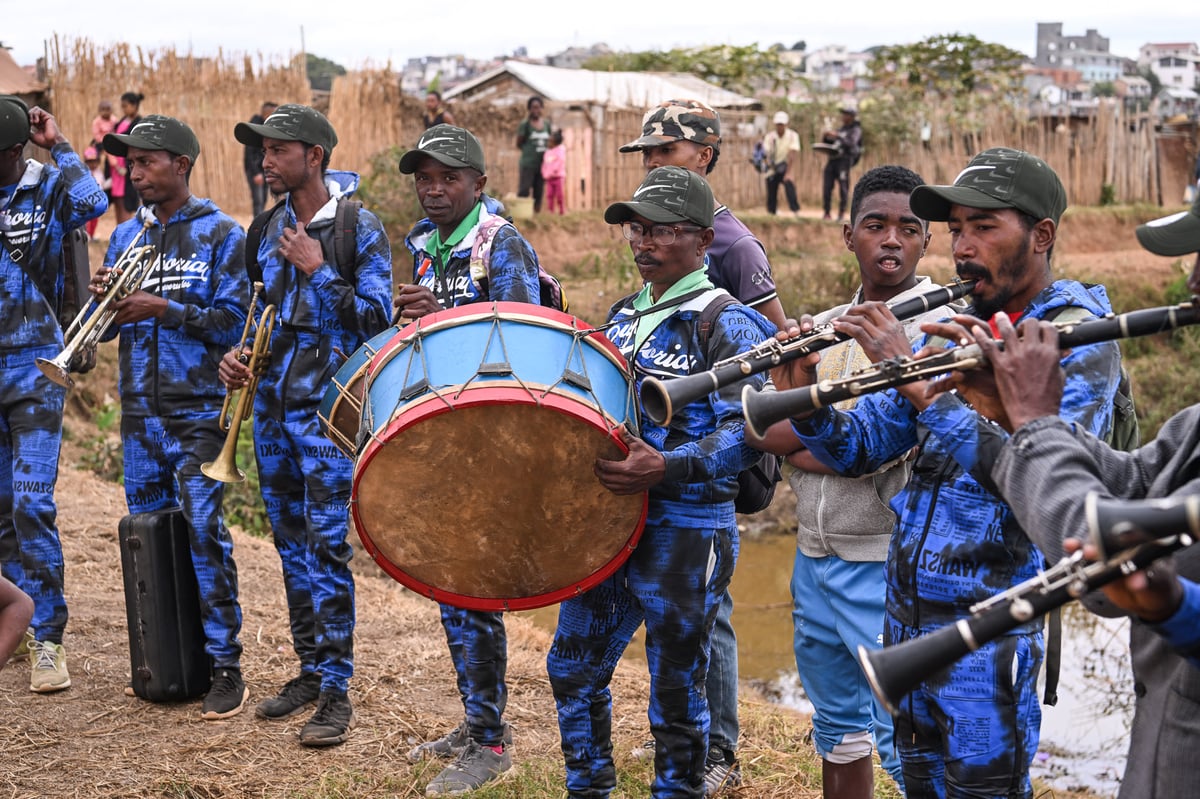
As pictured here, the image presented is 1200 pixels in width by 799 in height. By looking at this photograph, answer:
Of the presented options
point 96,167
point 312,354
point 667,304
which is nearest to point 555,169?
point 96,167

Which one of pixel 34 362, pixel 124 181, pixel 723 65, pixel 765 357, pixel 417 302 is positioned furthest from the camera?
pixel 723 65

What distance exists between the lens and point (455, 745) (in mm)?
5238

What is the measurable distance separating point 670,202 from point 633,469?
0.92 metres

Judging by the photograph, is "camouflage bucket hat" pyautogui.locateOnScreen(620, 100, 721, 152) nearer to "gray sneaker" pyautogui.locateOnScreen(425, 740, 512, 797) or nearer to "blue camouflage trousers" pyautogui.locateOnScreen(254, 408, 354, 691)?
"blue camouflage trousers" pyautogui.locateOnScreen(254, 408, 354, 691)

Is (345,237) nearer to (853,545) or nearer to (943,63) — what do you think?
(853,545)

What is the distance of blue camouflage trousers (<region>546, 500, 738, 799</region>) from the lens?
3.99 meters

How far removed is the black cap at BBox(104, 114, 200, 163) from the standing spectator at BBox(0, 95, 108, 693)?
1.45ft

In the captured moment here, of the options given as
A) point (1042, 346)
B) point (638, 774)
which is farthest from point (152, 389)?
point (1042, 346)

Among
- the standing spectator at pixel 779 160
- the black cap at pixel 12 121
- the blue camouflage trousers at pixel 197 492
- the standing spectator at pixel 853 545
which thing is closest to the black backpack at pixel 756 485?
the standing spectator at pixel 853 545

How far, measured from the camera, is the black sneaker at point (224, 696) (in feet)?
17.9

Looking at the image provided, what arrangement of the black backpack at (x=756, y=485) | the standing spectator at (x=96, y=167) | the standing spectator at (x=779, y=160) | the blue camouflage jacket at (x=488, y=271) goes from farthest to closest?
the standing spectator at (x=779, y=160) → the standing spectator at (x=96, y=167) → the blue camouflage jacket at (x=488, y=271) → the black backpack at (x=756, y=485)

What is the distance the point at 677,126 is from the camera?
211 inches

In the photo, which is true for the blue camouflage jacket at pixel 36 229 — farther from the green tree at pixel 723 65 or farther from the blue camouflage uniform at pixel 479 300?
the green tree at pixel 723 65

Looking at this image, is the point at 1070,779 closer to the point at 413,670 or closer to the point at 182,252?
the point at 413,670
